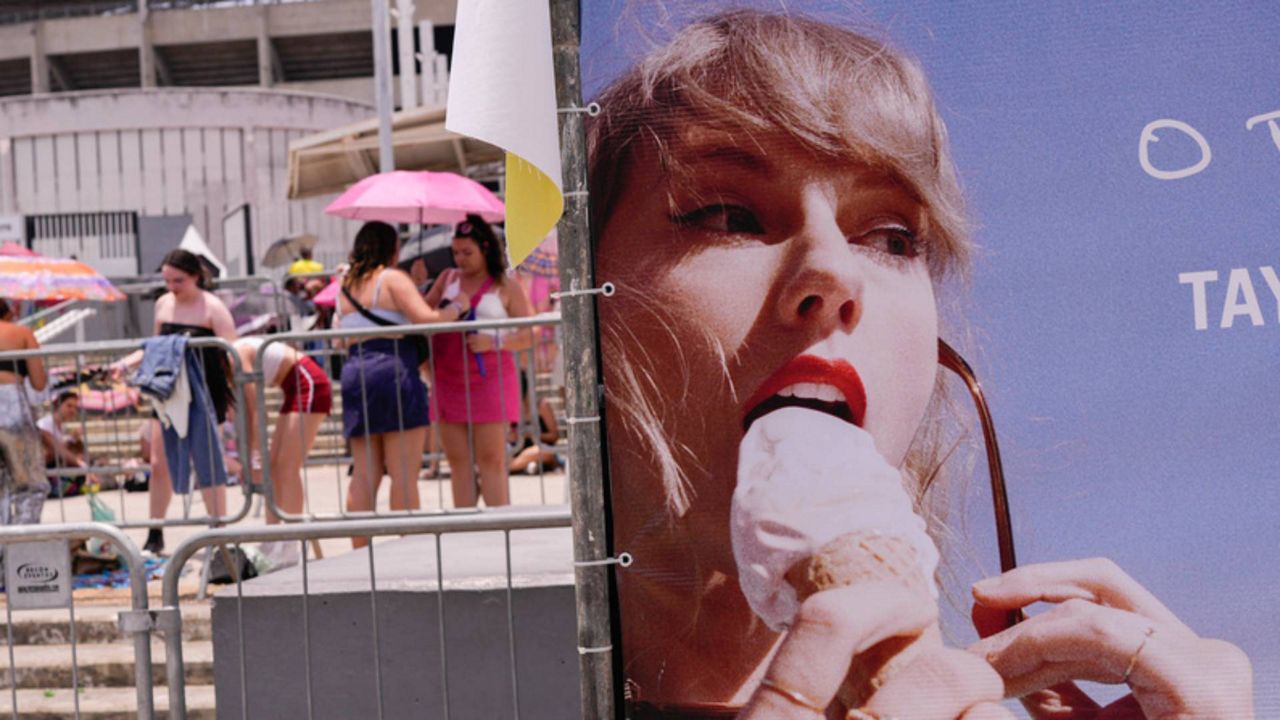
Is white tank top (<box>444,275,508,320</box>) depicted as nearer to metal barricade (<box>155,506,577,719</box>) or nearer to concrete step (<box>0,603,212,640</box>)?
concrete step (<box>0,603,212,640</box>)

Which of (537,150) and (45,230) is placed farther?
(45,230)

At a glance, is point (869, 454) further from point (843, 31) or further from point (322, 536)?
point (322, 536)

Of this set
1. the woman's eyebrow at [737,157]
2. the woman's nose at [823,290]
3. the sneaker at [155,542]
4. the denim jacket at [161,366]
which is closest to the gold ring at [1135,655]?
the woman's nose at [823,290]

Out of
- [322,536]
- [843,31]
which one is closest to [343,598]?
[322,536]

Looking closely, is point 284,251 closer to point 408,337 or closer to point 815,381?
point 408,337

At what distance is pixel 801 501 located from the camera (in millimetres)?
3307

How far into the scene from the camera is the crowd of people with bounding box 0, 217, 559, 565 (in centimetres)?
794

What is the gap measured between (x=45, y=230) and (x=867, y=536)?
36.6 metres

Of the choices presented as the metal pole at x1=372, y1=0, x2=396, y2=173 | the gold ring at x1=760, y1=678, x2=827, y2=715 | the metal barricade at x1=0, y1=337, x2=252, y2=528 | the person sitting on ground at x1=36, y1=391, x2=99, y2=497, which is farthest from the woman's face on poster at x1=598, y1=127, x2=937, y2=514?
the metal pole at x1=372, y1=0, x2=396, y2=173

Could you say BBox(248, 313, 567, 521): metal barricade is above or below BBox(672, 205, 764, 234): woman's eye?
below

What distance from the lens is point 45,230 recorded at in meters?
36.7

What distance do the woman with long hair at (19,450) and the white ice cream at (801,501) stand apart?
650cm

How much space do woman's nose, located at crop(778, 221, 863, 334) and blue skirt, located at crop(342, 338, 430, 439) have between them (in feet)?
15.7

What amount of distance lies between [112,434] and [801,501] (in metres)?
9.96
